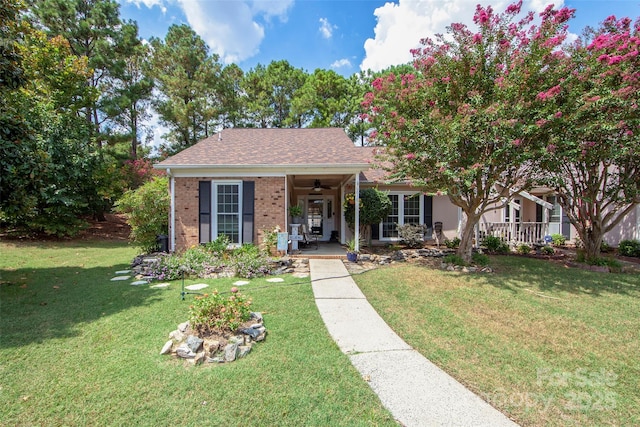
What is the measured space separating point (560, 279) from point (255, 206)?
8.49 meters

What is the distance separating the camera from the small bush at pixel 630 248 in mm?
10344

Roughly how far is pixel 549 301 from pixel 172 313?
22.6 ft

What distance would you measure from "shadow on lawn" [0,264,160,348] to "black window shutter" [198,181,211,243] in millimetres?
2609

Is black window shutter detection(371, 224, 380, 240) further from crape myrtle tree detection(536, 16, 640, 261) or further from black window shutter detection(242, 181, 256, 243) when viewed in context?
crape myrtle tree detection(536, 16, 640, 261)

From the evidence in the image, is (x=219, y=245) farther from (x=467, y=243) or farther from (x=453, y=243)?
(x=453, y=243)

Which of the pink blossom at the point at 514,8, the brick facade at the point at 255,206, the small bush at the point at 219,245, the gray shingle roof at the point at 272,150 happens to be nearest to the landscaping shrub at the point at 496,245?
the gray shingle roof at the point at 272,150

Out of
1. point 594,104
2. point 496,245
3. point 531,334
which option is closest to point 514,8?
point 594,104

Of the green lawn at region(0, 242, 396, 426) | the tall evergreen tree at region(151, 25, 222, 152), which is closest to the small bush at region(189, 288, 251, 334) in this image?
the green lawn at region(0, 242, 396, 426)

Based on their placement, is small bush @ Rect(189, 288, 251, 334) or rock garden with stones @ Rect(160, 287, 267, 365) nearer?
rock garden with stones @ Rect(160, 287, 267, 365)

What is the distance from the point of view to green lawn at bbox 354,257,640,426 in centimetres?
260

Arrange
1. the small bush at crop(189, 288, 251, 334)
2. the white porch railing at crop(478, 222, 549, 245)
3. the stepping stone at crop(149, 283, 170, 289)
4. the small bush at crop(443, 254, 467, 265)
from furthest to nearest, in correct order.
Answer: the white porch railing at crop(478, 222, 549, 245), the small bush at crop(443, 254, 467, 265), the stepping stone at crop(149, 283, 170, 289), the small bush at crop(189, 288, 251, 334)

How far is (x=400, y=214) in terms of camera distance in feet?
37.2

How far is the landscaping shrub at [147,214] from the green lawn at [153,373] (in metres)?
4.02

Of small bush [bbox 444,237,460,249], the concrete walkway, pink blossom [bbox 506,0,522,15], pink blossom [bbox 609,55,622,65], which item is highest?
pink blossom [bbox 506,0,522,15]
